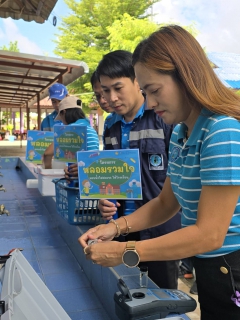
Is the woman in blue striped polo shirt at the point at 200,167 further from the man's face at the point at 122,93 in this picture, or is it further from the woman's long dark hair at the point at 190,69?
the man's face at the point at 122,93

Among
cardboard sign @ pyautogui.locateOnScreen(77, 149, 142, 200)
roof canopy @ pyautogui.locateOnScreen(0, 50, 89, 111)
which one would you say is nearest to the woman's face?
cardboard sign @ pyautogui.locateOnScreen(77, 149, 142, 200)

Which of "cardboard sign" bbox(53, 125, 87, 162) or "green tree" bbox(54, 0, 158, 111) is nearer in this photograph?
"cardboard sign" bbox(53, 125, 87, 162)

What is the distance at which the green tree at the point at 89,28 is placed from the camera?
70.7 feet

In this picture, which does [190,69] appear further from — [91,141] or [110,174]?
[91,141]

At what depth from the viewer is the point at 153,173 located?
79.4 inches

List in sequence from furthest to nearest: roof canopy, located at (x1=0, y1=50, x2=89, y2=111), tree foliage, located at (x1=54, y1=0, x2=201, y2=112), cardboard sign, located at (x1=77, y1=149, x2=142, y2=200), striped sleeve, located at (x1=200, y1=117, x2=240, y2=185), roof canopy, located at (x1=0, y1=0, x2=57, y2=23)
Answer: tree foliage, located at (x1=54, y1=0, x2=201, y2=112), roof canopy, located at (x1=0, y1=50, x2=89, y2=111), roof canopy, located at (x1=0, y1=0, x2=57, y2=23), cardboard sign, located at (x1=77, y1=149, x2=142, y2=200), striped sleeve, located at (x1=200, y1=117, x2=240, y2=185)

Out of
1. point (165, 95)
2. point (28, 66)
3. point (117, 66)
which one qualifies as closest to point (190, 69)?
point (165, 95)

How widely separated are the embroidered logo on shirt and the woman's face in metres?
0.13

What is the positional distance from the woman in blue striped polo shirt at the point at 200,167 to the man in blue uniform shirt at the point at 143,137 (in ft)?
2.35

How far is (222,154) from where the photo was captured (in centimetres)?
102

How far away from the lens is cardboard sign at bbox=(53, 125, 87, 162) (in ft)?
8.63

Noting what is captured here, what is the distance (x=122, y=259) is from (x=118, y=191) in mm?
816

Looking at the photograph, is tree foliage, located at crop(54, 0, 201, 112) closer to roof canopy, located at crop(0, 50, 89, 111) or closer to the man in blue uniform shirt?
roof canopy, located at crop(0, 50, 89, 111)

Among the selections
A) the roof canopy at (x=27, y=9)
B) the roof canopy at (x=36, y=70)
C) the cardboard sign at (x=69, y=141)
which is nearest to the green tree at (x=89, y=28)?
the roof canopy at (x=36, y=70)
